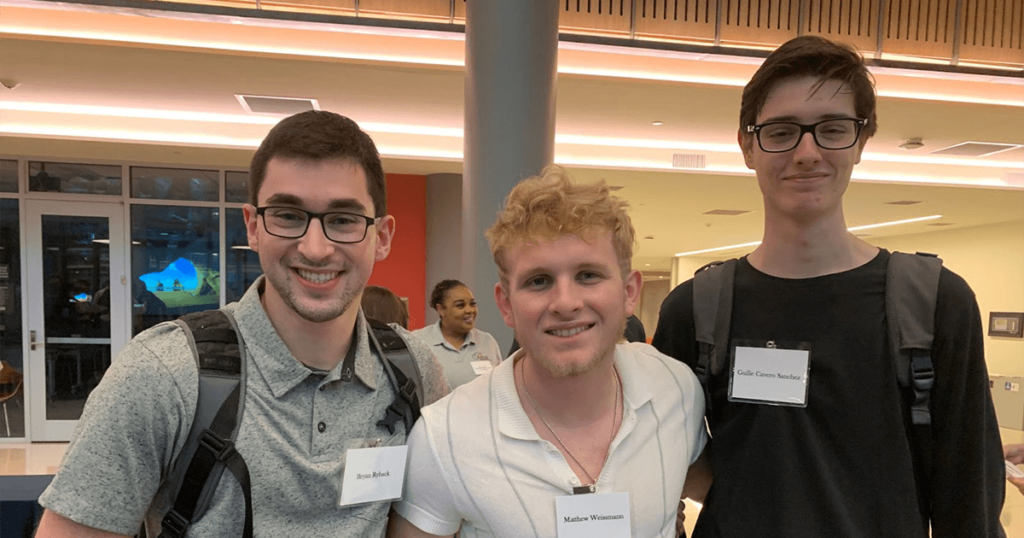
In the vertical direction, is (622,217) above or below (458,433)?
above

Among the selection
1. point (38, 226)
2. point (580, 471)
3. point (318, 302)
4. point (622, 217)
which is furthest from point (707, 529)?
point (38, 226)

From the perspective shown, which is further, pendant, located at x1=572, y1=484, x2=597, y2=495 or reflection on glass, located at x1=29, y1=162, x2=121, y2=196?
reflection on glass, located at x1=29, y1=162, x2=121, y2=196

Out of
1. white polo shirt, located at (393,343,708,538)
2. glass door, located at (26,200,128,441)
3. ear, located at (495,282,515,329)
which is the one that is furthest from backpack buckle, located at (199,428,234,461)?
glass door, located at (26,200,128,441)

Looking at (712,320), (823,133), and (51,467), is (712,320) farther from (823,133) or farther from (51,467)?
(51,467)

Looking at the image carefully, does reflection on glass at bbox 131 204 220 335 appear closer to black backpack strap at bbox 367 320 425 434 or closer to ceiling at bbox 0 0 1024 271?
ceiling at bbox 0 0 1024 271

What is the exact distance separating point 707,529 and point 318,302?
3.40 feet

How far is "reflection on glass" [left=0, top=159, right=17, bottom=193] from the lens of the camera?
7668 mm

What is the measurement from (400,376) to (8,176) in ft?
28.4

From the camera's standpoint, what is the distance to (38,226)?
7723 mm

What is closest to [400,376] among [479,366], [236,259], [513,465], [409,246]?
[513,465]

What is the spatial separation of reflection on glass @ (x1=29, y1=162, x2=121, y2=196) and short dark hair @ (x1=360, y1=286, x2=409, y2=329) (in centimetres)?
583

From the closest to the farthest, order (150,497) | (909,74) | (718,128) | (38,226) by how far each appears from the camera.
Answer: (150,497)
(909,74)
(718,128)
(38,226)

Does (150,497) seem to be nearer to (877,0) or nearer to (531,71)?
(531,71)

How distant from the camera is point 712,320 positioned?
4.99ft
